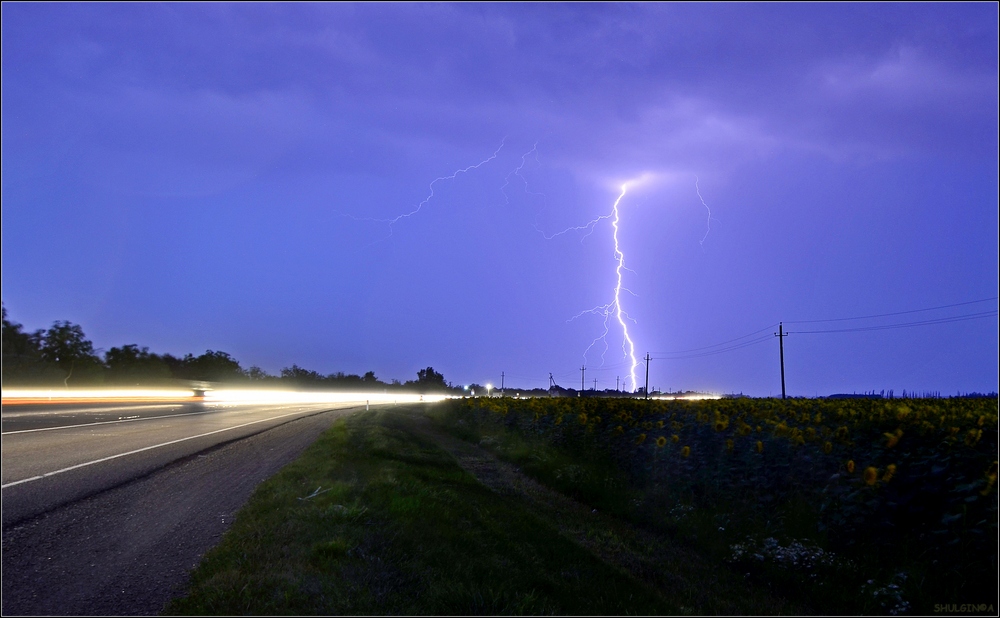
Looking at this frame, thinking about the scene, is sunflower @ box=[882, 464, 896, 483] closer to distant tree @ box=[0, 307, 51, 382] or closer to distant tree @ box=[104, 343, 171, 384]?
distant tree @ box=[0, 307, 51, 382]

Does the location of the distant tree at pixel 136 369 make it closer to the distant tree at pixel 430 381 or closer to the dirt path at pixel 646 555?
the dirt path at pixel 646 555

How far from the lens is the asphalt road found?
4.93 metres

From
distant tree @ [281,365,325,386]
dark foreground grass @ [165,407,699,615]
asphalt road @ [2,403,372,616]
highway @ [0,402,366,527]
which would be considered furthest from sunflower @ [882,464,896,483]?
distant tree @ [281,365,325,386]

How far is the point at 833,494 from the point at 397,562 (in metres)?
4.59

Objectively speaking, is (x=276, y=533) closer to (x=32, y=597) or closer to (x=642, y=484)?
(x=32, y=597)

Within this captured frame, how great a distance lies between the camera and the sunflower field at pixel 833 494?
557 cm

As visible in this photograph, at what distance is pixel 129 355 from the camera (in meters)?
15.6

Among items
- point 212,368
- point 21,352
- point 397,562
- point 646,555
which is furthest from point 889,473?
point 212,368

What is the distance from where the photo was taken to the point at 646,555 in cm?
758

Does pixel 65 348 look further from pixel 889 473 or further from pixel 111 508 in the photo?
pixel 889 473

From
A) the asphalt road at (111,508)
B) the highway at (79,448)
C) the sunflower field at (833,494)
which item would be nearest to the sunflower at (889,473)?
the sunflower field at (833,494)

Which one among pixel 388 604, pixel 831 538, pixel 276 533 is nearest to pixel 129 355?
pixel 276 533

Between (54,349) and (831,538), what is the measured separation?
8129 mm

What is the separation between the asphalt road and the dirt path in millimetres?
4247
